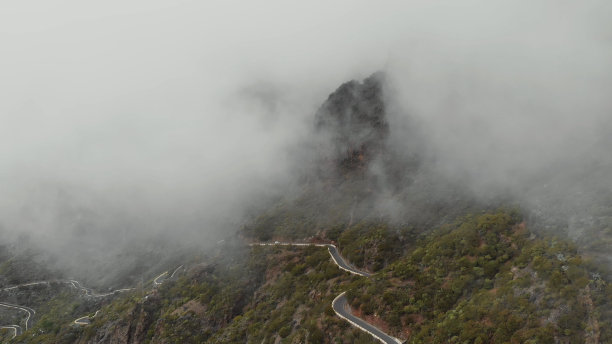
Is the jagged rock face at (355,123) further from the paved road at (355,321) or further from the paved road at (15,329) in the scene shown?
the paved road at (15,329)

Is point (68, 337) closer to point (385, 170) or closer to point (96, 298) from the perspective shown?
point (96, 298)

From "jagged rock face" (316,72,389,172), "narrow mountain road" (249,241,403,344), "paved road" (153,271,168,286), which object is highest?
"jagged rock face" (316,72,389,172)

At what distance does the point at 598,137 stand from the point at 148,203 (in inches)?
6265

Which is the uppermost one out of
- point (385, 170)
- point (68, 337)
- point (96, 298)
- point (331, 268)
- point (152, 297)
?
point (385, 170)

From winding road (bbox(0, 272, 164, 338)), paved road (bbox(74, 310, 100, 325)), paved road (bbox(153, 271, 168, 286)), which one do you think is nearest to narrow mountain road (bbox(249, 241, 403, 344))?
paved road (bbox(153, 271, 168, 286))

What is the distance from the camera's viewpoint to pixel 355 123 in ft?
362

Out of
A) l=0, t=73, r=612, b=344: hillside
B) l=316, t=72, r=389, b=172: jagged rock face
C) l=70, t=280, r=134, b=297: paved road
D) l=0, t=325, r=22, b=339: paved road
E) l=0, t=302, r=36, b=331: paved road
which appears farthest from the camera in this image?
l=0, t=302, r=36, b=331: paved road

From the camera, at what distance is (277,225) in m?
93.8

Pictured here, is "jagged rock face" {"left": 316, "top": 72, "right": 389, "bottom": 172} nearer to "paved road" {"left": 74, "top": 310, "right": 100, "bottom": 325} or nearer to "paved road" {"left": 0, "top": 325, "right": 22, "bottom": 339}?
"paved road" {"left": 74, "top": 310, "right": 100, "bottom": 325}

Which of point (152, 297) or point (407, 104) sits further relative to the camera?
point (407, 104)

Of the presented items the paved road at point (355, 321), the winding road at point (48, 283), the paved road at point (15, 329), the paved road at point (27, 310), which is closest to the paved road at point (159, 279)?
the winding road at point (48, 283)

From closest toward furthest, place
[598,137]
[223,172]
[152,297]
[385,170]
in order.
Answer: [598,137] → [152,297] → [385,170] → [223,172]

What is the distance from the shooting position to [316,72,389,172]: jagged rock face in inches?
3974

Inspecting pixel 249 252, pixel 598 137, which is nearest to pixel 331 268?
pixel 249 252
